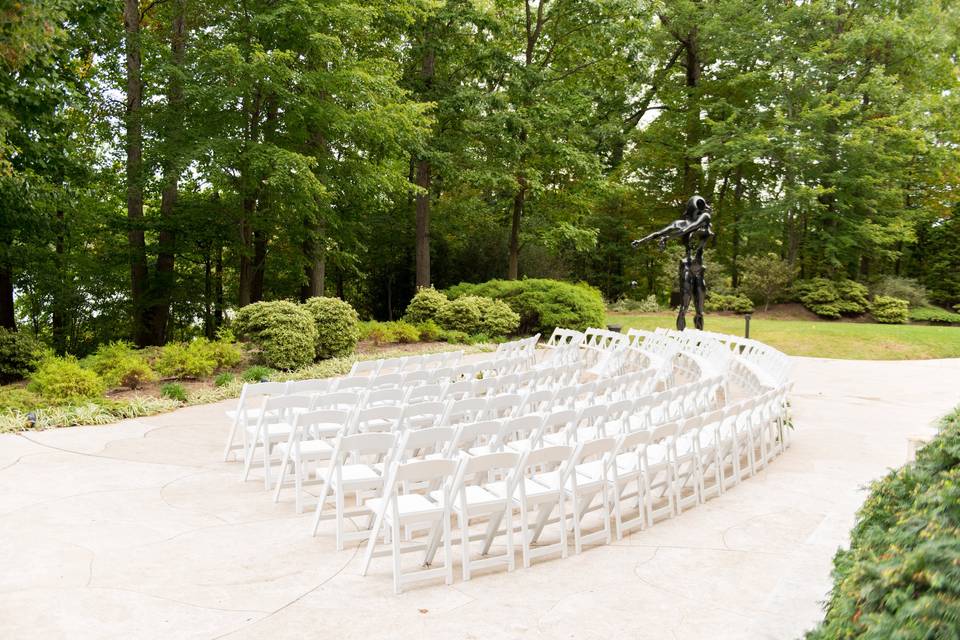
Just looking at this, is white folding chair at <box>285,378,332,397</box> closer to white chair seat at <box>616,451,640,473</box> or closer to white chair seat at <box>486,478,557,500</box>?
white chair seat at <box>486,478,557,500</box>

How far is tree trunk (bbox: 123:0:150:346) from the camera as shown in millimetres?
15656

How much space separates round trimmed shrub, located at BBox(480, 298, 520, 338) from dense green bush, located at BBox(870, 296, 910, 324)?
50.4 feet

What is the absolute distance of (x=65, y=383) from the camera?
30.8 ft

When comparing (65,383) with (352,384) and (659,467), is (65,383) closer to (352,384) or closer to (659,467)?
(352,384)

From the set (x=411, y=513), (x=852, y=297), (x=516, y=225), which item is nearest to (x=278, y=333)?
(x=411, y=513)

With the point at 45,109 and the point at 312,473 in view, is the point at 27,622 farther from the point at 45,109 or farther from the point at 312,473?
the point at 45,109

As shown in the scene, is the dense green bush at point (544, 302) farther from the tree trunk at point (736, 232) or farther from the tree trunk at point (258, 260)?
the tree trunk at point (736, 232)

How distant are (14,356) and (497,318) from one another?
11.0 m

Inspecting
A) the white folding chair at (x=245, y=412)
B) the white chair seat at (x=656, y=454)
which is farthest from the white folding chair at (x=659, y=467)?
the white folding chair at (x=245, y=412)

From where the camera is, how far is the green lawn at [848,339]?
1883cm

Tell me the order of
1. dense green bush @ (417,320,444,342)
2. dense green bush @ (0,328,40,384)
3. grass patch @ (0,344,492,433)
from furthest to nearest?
dense green bush @ (417,320,444,342) → dense green bush @ (0,328,40,384) → grass patch @ (0,344,492,433)

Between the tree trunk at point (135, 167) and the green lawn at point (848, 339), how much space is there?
48.8 ft

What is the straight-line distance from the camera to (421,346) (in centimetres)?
1656

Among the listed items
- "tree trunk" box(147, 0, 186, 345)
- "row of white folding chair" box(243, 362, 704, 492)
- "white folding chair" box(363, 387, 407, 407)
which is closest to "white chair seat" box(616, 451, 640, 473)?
"row of white folding chair" box(243, 362, 704, 492)
